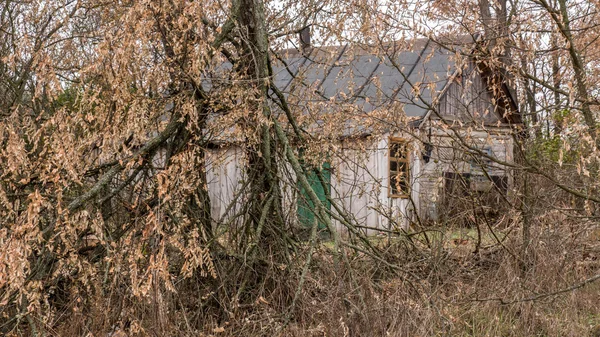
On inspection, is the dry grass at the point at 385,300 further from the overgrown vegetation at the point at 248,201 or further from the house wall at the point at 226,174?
the house wall at the point at 226,174

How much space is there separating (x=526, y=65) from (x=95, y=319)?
5.01 m

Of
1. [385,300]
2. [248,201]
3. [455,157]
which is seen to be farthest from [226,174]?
[455,157]

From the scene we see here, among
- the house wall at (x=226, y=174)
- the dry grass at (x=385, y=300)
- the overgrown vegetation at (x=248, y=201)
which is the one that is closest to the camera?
the overgrown vegetation at (x=248, y=201)

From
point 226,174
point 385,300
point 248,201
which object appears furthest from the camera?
point 226,174

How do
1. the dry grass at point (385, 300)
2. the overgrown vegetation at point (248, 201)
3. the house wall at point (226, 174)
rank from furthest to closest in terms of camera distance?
the house wall at point (226, 174) < the dry grass at point (385, 300) < the overgrown vegetation at point (248, 201)

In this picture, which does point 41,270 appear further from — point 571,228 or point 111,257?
point 571,228

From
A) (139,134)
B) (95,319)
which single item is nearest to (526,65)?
(139,134)

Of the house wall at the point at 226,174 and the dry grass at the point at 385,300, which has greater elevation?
the house wall at the point at 226,174

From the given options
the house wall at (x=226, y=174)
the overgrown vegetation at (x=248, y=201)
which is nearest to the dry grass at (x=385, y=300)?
the overgrown vegetation at (x=248, y=201)

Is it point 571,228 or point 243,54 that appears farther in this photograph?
point 571,228

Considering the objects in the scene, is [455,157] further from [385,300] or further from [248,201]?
[248,201]

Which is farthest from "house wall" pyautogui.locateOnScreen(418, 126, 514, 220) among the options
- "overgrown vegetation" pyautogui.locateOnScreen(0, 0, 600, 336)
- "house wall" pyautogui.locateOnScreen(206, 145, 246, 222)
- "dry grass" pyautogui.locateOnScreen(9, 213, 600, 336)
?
"house wall" pyautogui.locateOnScreen(206, 145, 246, 222)

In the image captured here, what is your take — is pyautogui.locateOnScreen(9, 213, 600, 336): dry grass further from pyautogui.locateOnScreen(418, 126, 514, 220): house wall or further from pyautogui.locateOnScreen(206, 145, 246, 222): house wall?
pyautogui.locateOnScreen(206, 145, 246, 222): house wall

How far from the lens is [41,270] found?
18.4 feet
